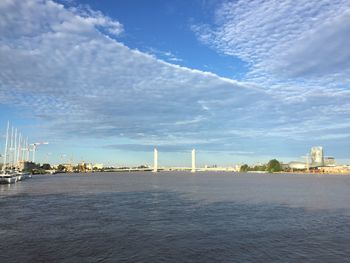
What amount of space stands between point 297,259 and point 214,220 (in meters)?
21.7

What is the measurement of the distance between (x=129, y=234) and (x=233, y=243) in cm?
1252

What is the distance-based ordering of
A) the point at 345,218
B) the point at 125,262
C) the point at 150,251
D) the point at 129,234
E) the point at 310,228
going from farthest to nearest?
the point at 345,218 → the point at 310,228 → the point at 129,234 → the point at 150,251 → the point at 125,262

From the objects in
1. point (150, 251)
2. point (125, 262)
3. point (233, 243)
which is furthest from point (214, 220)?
point (125, 262)

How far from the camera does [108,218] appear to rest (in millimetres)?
56688

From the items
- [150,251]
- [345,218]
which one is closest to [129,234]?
[150,251]

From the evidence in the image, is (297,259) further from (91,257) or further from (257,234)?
(91,257)

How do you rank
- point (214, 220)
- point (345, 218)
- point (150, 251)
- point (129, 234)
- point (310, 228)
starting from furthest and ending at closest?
point (345, 218), point (214, 220), point (310, 228), point (129, 234), point (150, 251)

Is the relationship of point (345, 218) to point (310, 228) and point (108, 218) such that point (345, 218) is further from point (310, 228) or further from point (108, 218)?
point (108, 218)

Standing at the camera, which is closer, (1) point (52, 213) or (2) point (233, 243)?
(2) point (233, 243)

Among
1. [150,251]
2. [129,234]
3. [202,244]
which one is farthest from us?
[129,234]

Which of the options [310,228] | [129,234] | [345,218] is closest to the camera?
[129,234]

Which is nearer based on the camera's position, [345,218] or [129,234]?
[129,234]

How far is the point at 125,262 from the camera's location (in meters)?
32.5

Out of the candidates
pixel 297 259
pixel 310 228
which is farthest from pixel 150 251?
pixel 310 228
